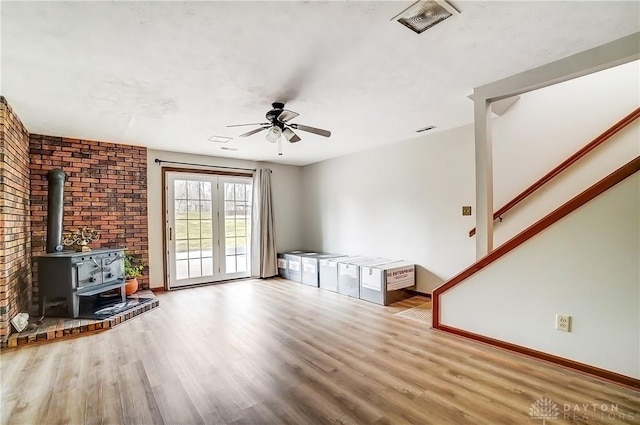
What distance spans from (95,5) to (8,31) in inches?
29.2

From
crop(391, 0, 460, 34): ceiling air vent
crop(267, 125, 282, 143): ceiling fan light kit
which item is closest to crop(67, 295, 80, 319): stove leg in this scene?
crop(267, 125, 282, 143): ceiling fan light kit

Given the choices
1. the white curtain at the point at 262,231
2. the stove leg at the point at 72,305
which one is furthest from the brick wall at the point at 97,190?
the white curtain at the point at 262,231

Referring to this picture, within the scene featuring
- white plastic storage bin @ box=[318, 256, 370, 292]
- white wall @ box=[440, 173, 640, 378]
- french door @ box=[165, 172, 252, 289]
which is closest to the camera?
white wall @ box=[440, 173, 640, 378]

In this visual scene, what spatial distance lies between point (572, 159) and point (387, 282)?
2574 mm

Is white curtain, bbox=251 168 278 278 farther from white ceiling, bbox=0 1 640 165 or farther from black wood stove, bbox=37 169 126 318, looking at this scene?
white ceiling, bbox=0 1 640 165

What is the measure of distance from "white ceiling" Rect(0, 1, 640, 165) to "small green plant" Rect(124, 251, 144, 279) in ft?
6.89

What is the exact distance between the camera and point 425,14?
1.88 m

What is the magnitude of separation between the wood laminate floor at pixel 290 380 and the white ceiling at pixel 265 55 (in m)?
2.43

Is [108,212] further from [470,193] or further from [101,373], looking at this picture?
[470,193]

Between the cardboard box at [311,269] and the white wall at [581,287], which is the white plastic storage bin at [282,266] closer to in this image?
the cardboard box at [311,269]

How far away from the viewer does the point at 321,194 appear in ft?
22.0

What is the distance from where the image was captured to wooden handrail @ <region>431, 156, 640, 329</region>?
2234 millimetres

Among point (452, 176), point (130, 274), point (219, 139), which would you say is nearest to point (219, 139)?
point (219, 139)

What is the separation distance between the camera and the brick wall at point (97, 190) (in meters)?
4.20
